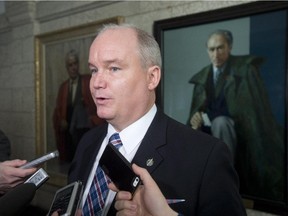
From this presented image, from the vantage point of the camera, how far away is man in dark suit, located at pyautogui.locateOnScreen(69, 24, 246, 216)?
0.97m

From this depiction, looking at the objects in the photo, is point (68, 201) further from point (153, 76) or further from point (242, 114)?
point (242, 114)

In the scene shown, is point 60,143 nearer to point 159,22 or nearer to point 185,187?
point 159,22

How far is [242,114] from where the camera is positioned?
161 cm

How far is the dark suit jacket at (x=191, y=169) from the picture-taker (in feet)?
3.10

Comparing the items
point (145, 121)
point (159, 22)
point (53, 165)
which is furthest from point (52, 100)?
point (145, 121)

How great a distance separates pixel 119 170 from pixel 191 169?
32 cm

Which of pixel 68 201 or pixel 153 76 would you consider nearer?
pixel 68 201

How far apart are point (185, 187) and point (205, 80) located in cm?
90

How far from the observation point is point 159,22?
1.93 metres

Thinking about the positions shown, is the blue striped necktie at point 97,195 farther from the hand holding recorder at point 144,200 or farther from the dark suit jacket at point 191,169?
the hand holding recorder at point 144,200

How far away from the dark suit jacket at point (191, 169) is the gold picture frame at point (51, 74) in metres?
1.47

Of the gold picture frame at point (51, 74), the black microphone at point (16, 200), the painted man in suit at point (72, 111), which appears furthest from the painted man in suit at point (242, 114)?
the black microphone at point (16, 200)

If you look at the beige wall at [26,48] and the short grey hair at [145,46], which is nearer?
the short grey hair at [145,46]

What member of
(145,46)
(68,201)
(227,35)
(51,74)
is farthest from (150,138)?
(51,74)
